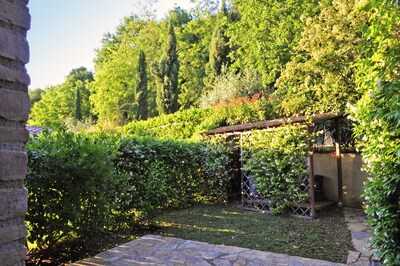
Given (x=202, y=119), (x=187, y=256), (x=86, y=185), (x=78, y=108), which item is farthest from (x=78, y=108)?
(x=187, y=256)

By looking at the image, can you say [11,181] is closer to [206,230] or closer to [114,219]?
[114,219]

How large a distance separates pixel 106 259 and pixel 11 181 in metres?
3.01

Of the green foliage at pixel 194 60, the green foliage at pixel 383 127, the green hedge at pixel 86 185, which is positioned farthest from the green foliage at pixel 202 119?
the green foliage at pixel 194 60

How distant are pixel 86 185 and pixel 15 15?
329 centimetres

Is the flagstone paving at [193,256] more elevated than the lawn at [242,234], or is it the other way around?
the flagstone paving at [193,256]

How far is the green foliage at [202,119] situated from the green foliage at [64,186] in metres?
4.11

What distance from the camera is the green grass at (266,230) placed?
4457 mm

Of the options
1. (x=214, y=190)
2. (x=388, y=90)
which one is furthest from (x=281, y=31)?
(x=388, y=90)

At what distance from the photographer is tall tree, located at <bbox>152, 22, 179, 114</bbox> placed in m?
18.4

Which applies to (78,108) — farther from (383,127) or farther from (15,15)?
(15,15)

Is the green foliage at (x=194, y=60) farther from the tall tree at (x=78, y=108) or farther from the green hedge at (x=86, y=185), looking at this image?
the green hedge at (x=86, y=185)

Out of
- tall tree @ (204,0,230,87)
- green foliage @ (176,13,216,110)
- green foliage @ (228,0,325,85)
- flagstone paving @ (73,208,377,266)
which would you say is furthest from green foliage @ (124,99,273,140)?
green foliage @ (176,13,216,110)

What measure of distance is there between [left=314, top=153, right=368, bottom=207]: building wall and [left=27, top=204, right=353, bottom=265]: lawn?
2.71ft

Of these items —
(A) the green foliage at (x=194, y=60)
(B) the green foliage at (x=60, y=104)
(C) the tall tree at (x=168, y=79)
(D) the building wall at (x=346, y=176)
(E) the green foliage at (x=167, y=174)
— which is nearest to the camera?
(E) the green foliage at (x=167, y=174)
